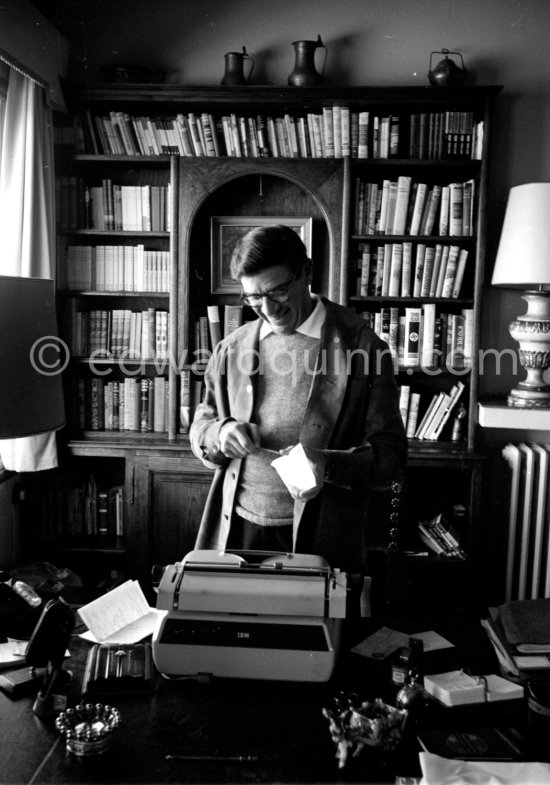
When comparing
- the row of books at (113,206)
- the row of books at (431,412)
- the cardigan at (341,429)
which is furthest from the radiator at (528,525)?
the row of books at (113,206)

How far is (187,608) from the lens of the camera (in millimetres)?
1514

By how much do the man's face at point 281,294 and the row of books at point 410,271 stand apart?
1.30 meters

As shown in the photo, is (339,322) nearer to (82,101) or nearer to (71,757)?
(71,757)

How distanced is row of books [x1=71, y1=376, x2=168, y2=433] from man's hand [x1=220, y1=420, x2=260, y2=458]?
159 cm

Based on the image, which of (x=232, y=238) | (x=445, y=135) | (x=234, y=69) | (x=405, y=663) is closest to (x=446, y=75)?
(x=445, y=135)

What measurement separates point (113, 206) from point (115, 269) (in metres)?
0.29

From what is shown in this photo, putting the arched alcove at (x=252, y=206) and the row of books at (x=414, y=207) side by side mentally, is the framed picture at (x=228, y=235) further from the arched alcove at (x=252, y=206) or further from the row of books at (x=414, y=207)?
the row of books at (x=414, y=207)

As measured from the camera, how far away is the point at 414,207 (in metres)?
3.43

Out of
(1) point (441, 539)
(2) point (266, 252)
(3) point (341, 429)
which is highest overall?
(2) point (266, 252)

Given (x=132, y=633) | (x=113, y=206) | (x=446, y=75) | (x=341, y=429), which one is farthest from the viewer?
(x=113, y=206)

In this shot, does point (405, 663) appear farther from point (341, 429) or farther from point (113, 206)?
point (113, 206)

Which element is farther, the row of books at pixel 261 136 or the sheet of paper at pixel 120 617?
the row of books at pixel 261 136

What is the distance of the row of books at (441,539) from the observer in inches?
135

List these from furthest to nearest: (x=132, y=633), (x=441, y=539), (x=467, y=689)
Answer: (x=441, y=539) → (x=132, y=633) → (x=467, y=689)
